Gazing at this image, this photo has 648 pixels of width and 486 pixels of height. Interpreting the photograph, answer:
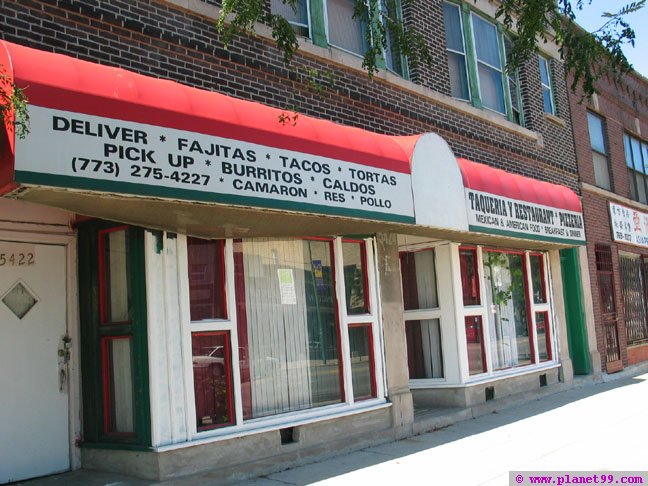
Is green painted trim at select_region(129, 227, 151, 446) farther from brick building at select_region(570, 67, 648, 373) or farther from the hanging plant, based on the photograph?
brick building at select_region(570, 67, 648, 373)

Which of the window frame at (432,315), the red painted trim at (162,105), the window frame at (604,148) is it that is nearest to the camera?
the red painted trim at (162,105)

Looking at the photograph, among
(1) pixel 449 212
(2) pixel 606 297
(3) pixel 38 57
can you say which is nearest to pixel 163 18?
(3) pixel 38 57

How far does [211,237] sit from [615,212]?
11731 millimetres

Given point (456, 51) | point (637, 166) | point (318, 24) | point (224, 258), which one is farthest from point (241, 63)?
point (637, 166)

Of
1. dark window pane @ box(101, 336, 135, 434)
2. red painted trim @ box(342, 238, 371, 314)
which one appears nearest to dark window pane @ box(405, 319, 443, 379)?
red painted trim @ box(342, 238, 371, 314)

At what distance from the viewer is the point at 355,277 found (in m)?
8.13

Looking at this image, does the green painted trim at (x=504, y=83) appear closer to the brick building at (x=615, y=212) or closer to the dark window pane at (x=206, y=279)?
the brick building at (x=615, y=212)

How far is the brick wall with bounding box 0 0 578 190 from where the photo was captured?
5.69 meters

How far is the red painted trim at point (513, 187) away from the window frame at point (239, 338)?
181 cm

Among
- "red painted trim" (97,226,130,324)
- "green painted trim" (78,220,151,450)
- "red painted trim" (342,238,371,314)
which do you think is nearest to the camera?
"green painted trim" (78,220,151,450)

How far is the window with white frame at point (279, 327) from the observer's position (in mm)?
6379

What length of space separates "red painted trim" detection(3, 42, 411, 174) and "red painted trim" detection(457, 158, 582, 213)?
239cm

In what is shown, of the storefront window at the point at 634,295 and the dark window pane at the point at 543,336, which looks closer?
the dark window pane at the point at 543,336

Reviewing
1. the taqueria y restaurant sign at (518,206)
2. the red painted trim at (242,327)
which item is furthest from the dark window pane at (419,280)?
the red painted trim at (242,327)
